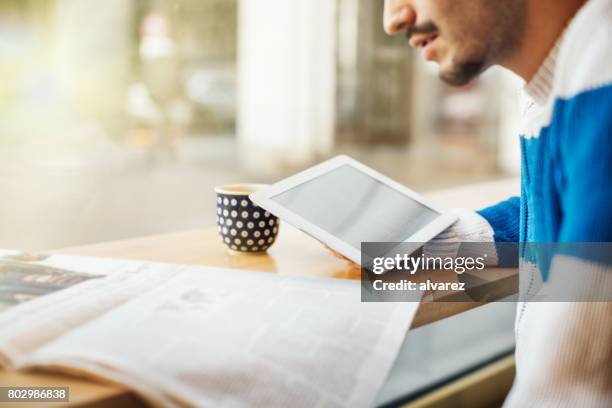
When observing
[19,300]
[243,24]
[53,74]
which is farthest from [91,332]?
[243,24]

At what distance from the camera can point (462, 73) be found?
0.65 meters

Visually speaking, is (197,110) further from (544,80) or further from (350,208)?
(544,80)

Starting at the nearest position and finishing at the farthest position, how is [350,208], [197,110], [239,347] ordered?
[239,347] → [350,208] → [197,110]

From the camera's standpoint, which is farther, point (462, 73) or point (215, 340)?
point (462, 73)

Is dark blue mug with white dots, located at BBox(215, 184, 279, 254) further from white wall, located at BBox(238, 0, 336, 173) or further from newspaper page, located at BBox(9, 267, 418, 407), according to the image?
white wall, located at BBox(238, 0, 336, 173)

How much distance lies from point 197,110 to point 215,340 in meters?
6.69

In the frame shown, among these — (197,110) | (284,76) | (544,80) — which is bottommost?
(197,110)

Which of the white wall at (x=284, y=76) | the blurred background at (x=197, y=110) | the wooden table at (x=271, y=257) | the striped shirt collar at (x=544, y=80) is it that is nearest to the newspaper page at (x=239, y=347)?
the wooden table at (x=271, y=257)

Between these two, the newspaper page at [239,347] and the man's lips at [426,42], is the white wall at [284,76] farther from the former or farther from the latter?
the newspaper page at [239,347]

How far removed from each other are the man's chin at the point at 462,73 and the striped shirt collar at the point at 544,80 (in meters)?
0.05

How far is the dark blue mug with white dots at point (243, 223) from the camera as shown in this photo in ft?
2.58

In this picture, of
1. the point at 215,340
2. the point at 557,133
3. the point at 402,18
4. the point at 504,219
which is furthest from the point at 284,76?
the point at 215,340

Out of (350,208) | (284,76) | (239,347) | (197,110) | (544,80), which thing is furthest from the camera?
(197,110)

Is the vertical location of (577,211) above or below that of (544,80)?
below
